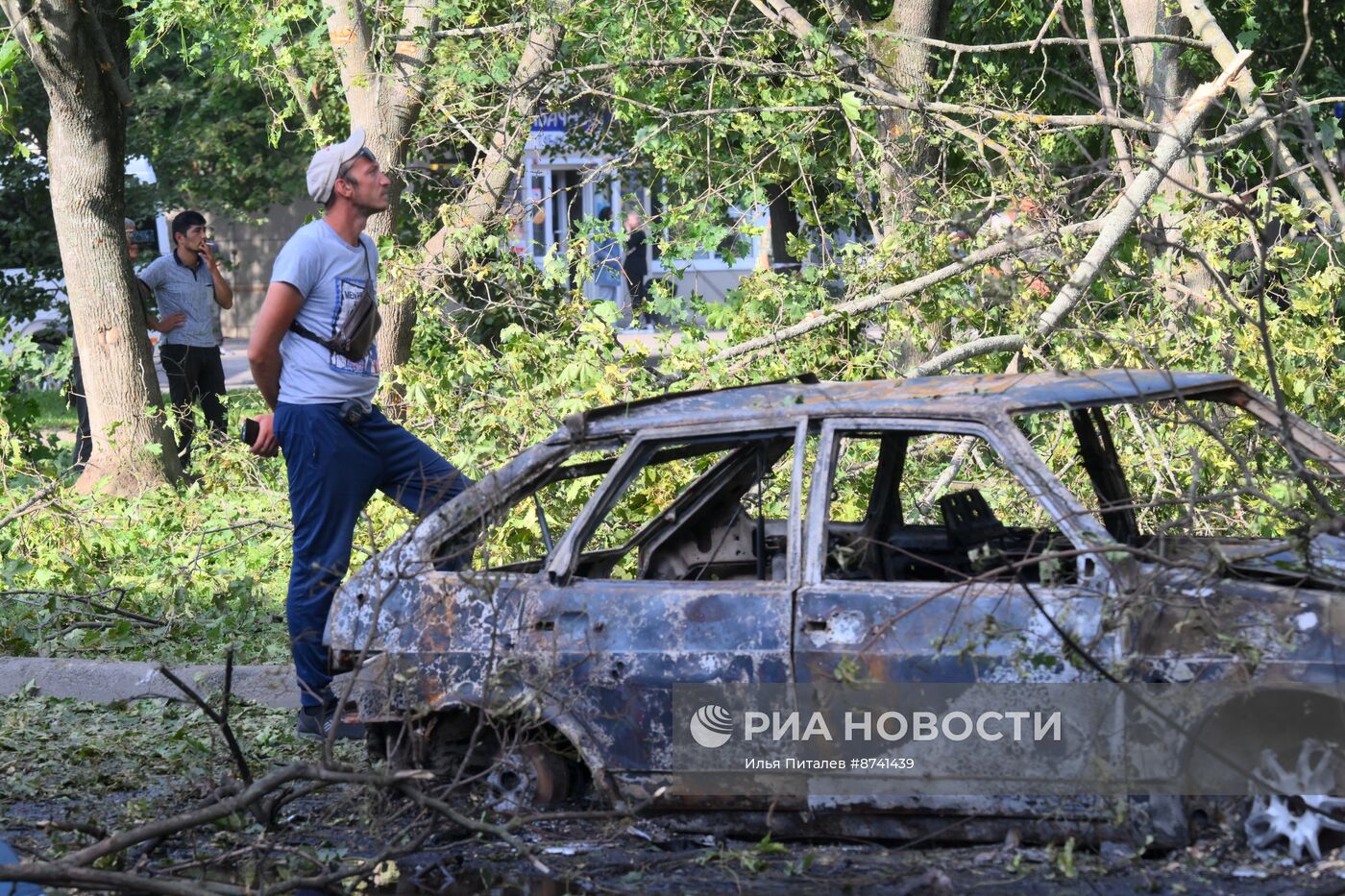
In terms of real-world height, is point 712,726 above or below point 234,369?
below

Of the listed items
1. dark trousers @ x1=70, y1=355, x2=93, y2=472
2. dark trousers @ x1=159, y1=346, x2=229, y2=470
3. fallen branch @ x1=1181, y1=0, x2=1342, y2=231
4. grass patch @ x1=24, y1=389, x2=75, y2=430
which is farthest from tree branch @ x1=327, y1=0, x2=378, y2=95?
grass patch @ x1=24, y1=389, x2=75, y2=430

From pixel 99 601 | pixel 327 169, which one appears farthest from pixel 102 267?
pixel 327 169

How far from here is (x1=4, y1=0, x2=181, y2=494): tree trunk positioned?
31.9ft

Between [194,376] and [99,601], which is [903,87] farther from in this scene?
[194,376]

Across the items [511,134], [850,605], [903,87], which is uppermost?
[903,87]

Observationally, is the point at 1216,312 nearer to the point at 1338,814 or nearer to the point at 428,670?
the point at 1338,814

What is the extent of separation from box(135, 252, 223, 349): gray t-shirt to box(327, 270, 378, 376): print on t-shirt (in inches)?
242

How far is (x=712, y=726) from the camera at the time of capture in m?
4.12

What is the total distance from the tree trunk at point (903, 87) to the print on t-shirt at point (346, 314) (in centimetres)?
390

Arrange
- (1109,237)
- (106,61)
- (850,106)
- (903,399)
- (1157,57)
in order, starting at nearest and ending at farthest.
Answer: (903,399) → (1109,237) → (850,106) → (1157,57) → (106,61)

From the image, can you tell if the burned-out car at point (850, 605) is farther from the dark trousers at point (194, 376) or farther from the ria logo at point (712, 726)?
the dark trousers at point (194, 376)

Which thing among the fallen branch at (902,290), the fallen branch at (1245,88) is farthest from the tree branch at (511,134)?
the fallen branch at (1245,88)

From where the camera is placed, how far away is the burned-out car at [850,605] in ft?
12.5

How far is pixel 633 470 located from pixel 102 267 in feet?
21.8
